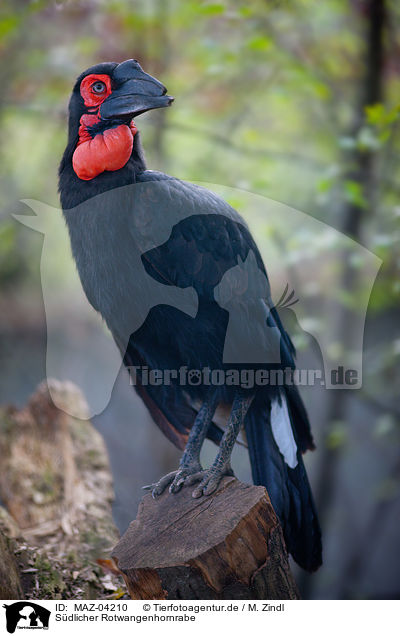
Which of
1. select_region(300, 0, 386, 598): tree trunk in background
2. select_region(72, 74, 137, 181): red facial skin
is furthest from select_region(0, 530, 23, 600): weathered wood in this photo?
select_region(300, 0, 386, 598): tree trunk in background

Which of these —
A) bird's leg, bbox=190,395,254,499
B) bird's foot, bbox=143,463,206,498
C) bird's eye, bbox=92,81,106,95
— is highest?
bird's eye, bbox=92,81,106,95

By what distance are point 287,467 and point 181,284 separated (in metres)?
0.42

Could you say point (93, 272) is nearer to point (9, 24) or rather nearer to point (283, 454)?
point (283, 454)

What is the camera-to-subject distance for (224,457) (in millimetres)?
1062

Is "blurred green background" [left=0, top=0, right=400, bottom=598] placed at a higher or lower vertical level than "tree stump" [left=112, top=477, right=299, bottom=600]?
higher

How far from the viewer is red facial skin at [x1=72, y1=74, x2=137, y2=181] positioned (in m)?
1.02

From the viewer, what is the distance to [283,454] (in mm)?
1105

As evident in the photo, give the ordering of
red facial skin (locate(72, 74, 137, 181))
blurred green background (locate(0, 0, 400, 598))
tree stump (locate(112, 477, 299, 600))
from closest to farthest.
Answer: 1. tree stump (locate(112, 477, 299, 600))
2. red facial skin (locate(72, 74, 137, 181))
3. blurred green background (locate(0, 0, 400, 598))

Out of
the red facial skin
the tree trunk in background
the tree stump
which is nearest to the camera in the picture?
the tree stump

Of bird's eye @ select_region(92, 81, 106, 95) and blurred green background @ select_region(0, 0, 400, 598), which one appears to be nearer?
bird's eye @ select_region(92, 81, 106, 95)

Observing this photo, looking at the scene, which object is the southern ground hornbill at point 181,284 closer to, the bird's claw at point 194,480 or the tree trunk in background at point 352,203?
the bird's claw at point 194,480

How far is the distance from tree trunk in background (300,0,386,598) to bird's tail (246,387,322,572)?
894mm

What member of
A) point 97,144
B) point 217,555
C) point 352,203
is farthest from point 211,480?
point 352,203
